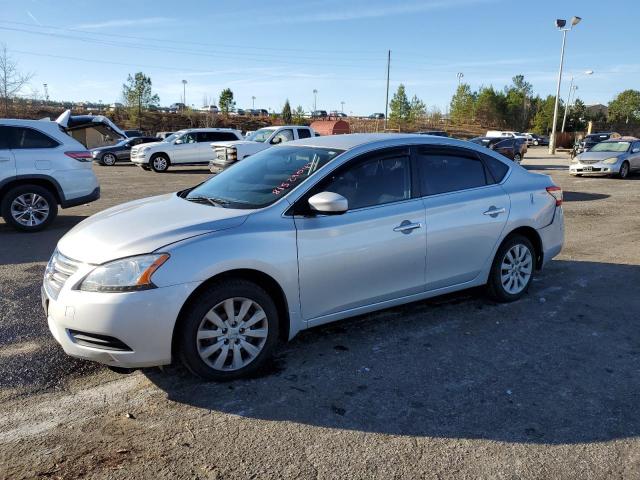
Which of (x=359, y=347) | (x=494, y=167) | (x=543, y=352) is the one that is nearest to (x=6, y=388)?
(x=359, y=347)

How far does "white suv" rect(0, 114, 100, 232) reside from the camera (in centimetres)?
857

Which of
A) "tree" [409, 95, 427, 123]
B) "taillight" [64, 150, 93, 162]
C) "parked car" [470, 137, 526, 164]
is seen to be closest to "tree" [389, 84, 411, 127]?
"tree" [409, 95, 427, 123]

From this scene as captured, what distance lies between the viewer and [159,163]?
22.2m

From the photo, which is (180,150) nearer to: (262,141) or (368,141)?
(262,141)

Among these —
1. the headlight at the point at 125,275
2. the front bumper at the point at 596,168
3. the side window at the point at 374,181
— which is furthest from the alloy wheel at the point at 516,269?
the front bumper at the point at 596,168

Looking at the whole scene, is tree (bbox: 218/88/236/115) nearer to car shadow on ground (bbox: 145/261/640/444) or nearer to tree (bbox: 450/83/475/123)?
tree (bbox: 450/83/475/123)

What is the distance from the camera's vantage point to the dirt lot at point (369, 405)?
9.15ft

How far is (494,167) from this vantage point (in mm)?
5207

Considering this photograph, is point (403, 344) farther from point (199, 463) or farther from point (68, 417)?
point (68, 417)

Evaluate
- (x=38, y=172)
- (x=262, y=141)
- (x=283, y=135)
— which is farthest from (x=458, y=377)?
(x=262, y=141)

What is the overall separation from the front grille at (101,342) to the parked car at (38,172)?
20.8 ft

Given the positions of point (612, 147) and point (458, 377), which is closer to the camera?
point (458, 377)

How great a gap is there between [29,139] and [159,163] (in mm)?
13744

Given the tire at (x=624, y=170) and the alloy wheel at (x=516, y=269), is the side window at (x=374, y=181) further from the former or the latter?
the tire at (x=624, y=170)
